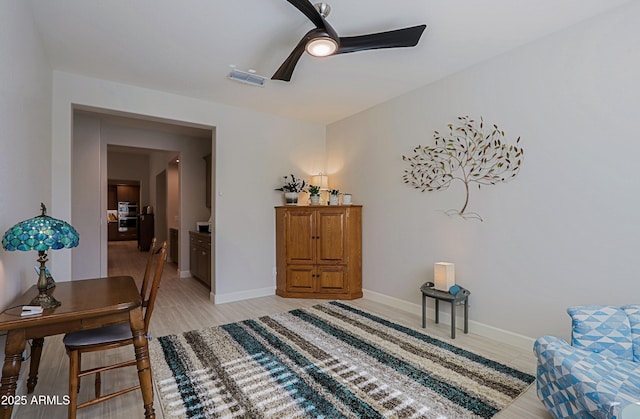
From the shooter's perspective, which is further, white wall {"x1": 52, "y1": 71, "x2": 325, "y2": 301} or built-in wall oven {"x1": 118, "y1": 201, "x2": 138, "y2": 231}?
built-in wall oven {"x1": 118, "y1": 201, "x2": 138, "y2": 231}

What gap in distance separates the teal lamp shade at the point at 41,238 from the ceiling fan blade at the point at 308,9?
70.5 inches

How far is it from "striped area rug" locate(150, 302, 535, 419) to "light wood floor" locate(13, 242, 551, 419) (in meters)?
0.14

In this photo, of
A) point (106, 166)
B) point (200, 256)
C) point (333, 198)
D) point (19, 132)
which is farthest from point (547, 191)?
point (106, 166)

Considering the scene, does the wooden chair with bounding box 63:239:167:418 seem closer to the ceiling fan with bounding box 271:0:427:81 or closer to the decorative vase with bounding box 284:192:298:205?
the ceiling fan with bounding box 271:0:427:81

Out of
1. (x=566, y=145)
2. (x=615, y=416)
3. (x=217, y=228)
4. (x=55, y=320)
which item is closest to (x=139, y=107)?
(x=217, y=228)

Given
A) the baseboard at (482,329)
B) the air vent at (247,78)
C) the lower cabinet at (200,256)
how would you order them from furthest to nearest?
1. the lower cabinet at (200,256)
2. the air vent at (247,78)
3. the baseboard at (482,329)

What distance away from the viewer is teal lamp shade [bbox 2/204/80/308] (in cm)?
149

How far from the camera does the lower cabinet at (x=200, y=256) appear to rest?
4879mm

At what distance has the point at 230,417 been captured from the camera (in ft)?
5.85

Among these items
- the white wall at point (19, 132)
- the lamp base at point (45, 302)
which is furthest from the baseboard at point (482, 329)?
the white wall at point (19, 132)

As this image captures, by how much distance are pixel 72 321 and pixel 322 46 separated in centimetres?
220

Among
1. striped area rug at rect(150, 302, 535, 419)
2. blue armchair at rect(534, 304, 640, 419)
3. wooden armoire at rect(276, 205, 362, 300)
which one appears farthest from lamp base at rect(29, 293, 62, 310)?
wooden armoire at rect(276, 205, 362, 300)

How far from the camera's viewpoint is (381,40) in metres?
2.14

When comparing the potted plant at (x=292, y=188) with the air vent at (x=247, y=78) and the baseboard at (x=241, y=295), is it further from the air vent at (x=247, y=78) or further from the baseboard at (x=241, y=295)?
the air vent at (x=247, y=78)
